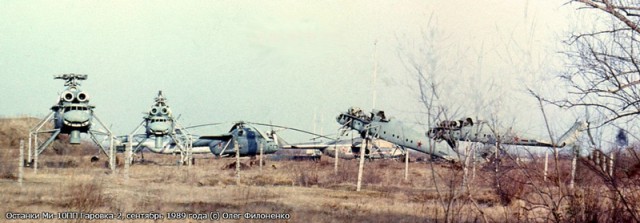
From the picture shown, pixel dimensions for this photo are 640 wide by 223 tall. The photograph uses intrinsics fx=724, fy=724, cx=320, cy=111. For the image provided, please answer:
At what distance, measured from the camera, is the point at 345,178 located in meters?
25.5

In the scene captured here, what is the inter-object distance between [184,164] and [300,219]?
24822 millimetres

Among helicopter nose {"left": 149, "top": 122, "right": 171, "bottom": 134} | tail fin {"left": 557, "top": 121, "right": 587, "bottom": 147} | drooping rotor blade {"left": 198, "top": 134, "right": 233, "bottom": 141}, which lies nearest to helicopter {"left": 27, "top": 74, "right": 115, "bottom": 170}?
helicopter nose {"left": 149, "top": 122, "right": 171, "bottom": 134}

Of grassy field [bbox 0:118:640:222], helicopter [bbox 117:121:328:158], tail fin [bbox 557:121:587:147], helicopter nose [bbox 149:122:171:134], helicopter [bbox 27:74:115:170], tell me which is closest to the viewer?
tail fin [bbox 557:121:587:147]

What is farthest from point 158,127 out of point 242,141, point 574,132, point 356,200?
point 574,132

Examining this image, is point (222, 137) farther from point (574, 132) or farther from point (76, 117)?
point (574, 132)

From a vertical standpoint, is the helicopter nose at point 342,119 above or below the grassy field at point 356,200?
above

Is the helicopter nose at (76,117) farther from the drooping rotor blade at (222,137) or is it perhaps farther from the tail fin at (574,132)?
the tail fin at (574,132)

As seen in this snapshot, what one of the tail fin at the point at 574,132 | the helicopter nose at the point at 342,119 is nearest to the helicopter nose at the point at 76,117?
the helicopter nose at the point at 342,119

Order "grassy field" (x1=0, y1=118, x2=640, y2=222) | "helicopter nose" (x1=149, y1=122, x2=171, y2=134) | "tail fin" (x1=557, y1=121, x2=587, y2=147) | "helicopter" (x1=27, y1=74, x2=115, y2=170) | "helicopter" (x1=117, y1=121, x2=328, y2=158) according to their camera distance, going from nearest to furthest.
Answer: "tail fin" (x1=557, y1=121, x2=587, y2=147)
"grassy field" (x1=0, y1=118, x2=640, y2=222)
"helicopter" (x1=27, y1=74, x2=115, y2=170)
"helicopter nose" (x1=149, y1=122, x2=171, y2=134)
"helicopter" (x1=117, y1=121, x2=328, y2=158)

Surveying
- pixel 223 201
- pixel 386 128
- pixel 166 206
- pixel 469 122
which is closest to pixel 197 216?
pixel 166 206

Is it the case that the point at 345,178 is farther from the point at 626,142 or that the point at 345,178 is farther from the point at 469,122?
the point at 626,142

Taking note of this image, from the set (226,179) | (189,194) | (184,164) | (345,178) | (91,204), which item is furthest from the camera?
(184,164)

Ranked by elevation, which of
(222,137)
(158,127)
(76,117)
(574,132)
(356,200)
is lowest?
(356,200)

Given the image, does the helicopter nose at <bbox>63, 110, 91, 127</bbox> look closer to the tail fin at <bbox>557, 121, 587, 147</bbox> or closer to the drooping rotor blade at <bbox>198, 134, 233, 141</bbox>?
the drooping rotor blade at <bbox>198, 134, 233, 141</bbox>
